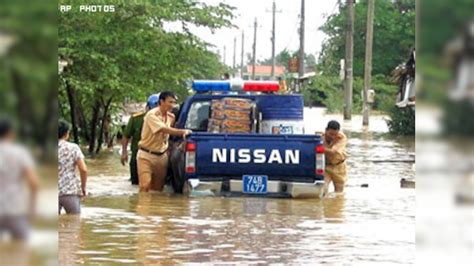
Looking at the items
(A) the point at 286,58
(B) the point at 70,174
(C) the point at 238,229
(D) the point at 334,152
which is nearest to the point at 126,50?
(D) the point at 334,152

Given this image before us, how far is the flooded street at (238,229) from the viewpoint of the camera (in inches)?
332

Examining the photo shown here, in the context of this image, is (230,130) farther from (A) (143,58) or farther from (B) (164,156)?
(A) (143,58)

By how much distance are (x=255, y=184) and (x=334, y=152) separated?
4.98 ft

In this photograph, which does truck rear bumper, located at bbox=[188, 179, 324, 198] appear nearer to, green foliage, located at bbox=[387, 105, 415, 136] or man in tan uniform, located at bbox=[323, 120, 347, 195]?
man in tan uniform, located at bbox=[323, 120, 347, 195]

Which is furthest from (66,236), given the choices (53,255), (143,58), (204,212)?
(143,58)

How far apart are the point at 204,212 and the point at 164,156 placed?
7.26 feet

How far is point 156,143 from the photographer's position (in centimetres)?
1383

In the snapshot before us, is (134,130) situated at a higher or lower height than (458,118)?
lower

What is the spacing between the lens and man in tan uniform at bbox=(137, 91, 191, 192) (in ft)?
43.9

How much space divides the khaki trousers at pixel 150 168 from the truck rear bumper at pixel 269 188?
2.54 ft

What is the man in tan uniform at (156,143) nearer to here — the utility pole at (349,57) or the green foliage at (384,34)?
the utility pole at (349,57)

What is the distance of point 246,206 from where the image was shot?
41.4 ft

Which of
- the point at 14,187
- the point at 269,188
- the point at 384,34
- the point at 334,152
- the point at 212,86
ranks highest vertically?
the point at 384,34

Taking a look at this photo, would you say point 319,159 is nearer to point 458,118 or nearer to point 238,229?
point 238,229
